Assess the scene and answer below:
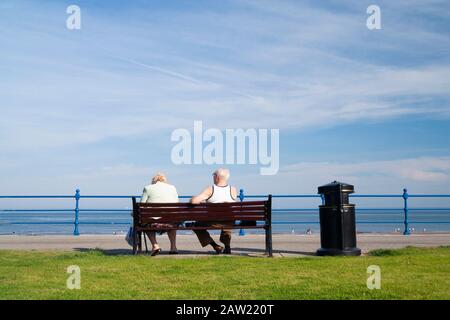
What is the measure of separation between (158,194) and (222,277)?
335cm

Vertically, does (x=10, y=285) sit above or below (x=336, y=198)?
below

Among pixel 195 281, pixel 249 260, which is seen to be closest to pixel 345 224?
pixel 249 260

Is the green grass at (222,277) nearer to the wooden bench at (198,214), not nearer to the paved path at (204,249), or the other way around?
the wooden bench at (198,214)

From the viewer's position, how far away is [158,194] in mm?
9812

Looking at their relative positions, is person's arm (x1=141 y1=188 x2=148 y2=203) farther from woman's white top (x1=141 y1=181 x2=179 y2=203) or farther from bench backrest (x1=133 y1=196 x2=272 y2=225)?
bench backrest (x1=133 y1=196 x2=272 y2=225)

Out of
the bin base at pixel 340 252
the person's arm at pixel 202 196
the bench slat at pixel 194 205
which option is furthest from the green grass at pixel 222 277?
the person's arm at pixel 202 196

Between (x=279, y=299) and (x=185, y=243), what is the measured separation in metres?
6.84

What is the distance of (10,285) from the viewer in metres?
6.20

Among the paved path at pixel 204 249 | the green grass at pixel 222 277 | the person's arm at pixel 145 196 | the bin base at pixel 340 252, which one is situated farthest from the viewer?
the paved path at pixel 204 249

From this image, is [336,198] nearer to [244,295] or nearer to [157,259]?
[157,259]

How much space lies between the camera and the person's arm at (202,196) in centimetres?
945

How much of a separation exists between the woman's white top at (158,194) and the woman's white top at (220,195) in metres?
0.69

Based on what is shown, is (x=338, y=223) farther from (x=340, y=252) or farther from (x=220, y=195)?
(x=220, y=195)
